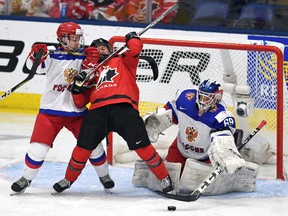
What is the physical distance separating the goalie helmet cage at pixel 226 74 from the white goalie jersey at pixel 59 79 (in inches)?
29.7

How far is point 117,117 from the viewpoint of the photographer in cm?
546

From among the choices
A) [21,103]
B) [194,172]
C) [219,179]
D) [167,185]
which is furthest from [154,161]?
[21,103]

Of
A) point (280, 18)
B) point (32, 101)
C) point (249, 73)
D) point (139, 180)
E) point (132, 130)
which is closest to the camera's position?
point (132, 130)

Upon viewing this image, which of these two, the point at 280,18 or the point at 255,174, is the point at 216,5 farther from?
the point at 255,174

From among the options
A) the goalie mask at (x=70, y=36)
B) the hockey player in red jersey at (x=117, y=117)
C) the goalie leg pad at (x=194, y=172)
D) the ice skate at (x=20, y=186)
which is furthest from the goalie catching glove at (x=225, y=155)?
the ice skate at (x=20, y=186)

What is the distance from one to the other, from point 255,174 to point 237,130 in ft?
1.98

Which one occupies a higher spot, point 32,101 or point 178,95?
point 178,95

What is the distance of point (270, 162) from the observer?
6.43 meters

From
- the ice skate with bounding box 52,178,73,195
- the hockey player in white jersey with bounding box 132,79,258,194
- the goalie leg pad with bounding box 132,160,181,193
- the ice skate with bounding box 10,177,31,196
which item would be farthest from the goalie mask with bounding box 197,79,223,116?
the ice skate with bounding box 10,177,31,196

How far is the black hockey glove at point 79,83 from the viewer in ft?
17.9

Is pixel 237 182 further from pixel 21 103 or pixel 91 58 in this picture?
pixel 21 103

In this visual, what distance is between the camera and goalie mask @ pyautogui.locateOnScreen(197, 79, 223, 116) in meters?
5.60

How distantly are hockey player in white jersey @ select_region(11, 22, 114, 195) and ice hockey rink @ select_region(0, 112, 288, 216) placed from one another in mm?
190

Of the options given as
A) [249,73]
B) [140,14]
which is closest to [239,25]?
[140,14]
